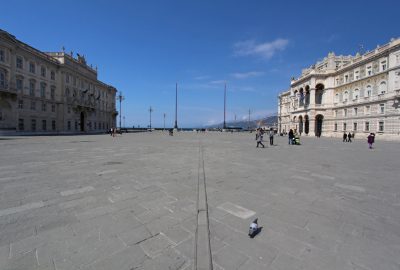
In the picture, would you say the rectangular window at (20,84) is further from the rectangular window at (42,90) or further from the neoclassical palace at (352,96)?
the neoclassical palace at (352,96)

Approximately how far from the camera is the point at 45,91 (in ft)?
131

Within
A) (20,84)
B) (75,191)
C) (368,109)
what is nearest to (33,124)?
(20,84)

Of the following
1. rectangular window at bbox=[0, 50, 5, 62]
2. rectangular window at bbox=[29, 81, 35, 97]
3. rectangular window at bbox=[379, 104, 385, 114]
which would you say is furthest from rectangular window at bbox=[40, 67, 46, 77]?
rectangular window at bbox=[379, 104, 385, 114]

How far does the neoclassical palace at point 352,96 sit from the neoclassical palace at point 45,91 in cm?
5096

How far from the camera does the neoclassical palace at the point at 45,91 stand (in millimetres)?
31875

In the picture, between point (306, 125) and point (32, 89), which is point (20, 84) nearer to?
point (32, 89)

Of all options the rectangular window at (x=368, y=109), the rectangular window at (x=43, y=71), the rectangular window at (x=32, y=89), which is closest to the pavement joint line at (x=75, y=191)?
the rectangular window at (x=32, y=89)

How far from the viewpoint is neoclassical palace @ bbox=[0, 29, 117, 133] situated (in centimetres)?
3188

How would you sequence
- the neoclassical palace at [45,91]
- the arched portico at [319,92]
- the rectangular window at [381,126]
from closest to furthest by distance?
the neoclassical palace at [45,91] < the rectangular window at [381,126] < the arched portico at [319,92]

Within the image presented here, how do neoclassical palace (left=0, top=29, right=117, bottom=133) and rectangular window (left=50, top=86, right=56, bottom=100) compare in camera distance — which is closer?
neoclassical palace (left=0, top=29, right=117, bottom=133)

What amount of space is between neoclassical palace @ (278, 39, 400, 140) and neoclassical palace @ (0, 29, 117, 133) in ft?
167

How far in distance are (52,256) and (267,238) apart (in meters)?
2.68

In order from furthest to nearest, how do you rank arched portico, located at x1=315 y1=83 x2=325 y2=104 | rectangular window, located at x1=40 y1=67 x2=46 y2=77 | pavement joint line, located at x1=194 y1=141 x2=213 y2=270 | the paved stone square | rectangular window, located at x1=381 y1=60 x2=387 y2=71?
arched portico, located at x1=315 y1=83 x2=325 y2=104
rectangular window, located at x1=40 y1=67 x2=46 y2=77
rectangular window, located at x1=381 y1=60 x2=387 y2=71
the paved stone square
pavement joint line, located at x1=194 y1=141 x2=213 y2=270

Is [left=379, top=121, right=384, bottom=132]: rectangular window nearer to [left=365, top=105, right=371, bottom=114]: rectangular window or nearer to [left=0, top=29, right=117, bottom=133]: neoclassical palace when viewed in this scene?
[left=365, top=105, right=371, bottom=114]: rectangular window
